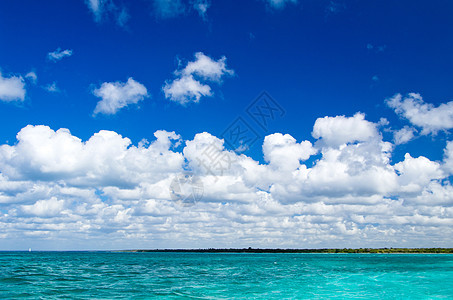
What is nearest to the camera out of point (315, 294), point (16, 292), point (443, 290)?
point (16, 292)

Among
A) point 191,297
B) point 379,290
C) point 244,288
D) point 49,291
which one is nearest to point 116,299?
point 191,297

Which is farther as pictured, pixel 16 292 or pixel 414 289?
pixel 414 289

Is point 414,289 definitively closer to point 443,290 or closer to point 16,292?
point 443,290

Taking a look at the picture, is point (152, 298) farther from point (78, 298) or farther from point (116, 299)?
point (78, 298)

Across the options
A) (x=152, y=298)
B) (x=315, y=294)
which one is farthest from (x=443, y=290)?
(x=152, y=298)

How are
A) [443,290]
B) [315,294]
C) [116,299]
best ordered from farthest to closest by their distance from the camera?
[443,290], [315,294], [116,299]

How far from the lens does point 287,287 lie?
47188mm

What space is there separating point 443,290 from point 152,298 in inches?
1388

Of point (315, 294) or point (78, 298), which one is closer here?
point (78, 298)

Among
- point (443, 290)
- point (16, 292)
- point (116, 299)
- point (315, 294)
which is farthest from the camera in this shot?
point (443, 290)

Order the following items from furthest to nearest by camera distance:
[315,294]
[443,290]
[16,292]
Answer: [443,290]
[315,294]
[16,292]

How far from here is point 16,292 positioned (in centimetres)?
3878

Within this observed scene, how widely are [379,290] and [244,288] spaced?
55.3ft

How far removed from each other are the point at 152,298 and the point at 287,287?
18887 millimetres
